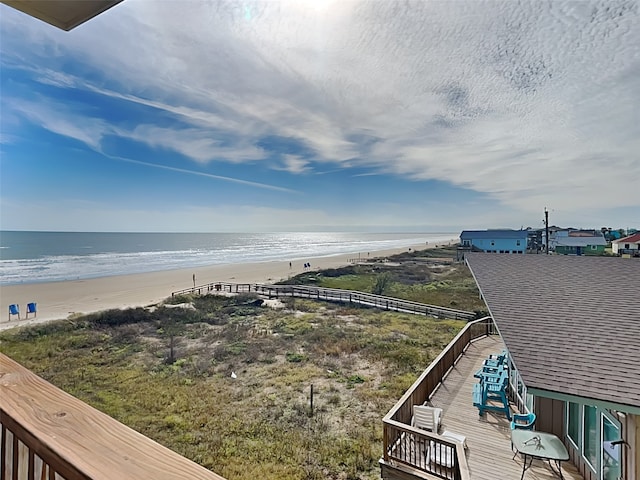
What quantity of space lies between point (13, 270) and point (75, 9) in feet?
→ 128

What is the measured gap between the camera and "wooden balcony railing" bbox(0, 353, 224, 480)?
1.75 ft

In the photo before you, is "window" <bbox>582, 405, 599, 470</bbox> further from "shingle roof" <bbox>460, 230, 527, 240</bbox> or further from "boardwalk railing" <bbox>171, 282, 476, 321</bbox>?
"shingle roof" <bbox>460, 230, 527, 240</bbox>

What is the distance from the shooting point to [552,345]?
329cm

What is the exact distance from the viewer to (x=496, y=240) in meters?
31.2

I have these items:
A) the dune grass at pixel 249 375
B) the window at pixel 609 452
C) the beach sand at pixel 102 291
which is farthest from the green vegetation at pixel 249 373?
the window at pixel 609 452

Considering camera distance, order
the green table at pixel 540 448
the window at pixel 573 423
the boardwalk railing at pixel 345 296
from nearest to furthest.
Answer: the green table at pixel 540 448 < the window at pixel 573 423 < the boardwalk railing at pixel 345 296

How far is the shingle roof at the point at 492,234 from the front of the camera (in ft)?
95.9

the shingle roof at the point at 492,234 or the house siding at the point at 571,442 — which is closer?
the house siding at the point at 571,442

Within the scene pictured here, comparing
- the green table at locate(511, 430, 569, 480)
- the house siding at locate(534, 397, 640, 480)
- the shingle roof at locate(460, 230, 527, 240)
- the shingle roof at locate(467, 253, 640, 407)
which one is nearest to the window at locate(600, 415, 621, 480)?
the house siding at locate(534, 397, 640, 480)

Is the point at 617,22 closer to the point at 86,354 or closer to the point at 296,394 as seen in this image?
the point at 296,394

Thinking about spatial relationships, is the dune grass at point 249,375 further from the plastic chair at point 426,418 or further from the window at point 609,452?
the window at point 609,452

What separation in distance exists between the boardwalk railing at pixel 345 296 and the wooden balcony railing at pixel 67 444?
16.2 meters

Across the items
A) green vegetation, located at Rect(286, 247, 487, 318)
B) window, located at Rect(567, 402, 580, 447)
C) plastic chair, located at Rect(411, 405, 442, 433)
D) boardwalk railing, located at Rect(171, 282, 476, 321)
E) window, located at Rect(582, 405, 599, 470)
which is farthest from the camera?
green vegetation, located at Rect(286, 247, 487, 318)

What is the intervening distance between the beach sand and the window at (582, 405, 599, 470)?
1862 centimetres
